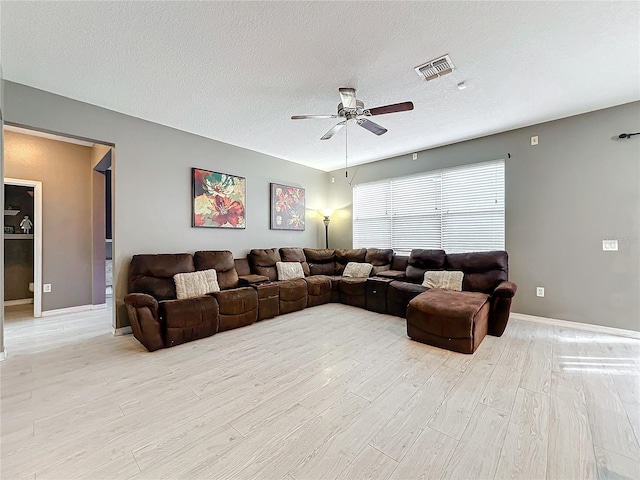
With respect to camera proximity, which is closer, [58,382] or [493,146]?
[58,382]

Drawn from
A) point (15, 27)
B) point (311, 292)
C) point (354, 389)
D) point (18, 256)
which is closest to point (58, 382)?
point (354, 389)

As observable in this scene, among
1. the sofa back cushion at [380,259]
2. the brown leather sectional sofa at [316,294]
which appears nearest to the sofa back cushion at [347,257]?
the brown leather sectional sofa at [316,294]

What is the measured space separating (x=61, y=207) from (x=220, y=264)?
9.63ft

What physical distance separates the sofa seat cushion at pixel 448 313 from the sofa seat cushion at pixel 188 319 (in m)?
2.41

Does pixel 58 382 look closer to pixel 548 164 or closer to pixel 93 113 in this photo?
pixel 93 113

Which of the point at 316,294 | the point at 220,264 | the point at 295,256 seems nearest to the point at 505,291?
the point at 316,294

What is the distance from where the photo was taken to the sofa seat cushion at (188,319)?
117 inches

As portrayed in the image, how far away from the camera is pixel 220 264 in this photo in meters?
4.13

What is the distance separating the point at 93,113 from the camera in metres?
3.28

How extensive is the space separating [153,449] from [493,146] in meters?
5.36

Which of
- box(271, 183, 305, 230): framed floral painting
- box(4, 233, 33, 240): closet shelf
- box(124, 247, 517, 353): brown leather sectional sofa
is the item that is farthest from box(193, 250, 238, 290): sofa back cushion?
box(4, 233, 33, 240): closet shelf

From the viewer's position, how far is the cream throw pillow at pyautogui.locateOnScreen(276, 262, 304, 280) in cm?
485

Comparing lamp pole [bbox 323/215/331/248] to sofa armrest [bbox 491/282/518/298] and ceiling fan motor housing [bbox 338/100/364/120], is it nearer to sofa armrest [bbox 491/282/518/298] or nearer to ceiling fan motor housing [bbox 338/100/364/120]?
ceiling fan motor housing [bbox 338/100/364/120]

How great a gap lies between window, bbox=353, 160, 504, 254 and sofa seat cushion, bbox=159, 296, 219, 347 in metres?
3.66
